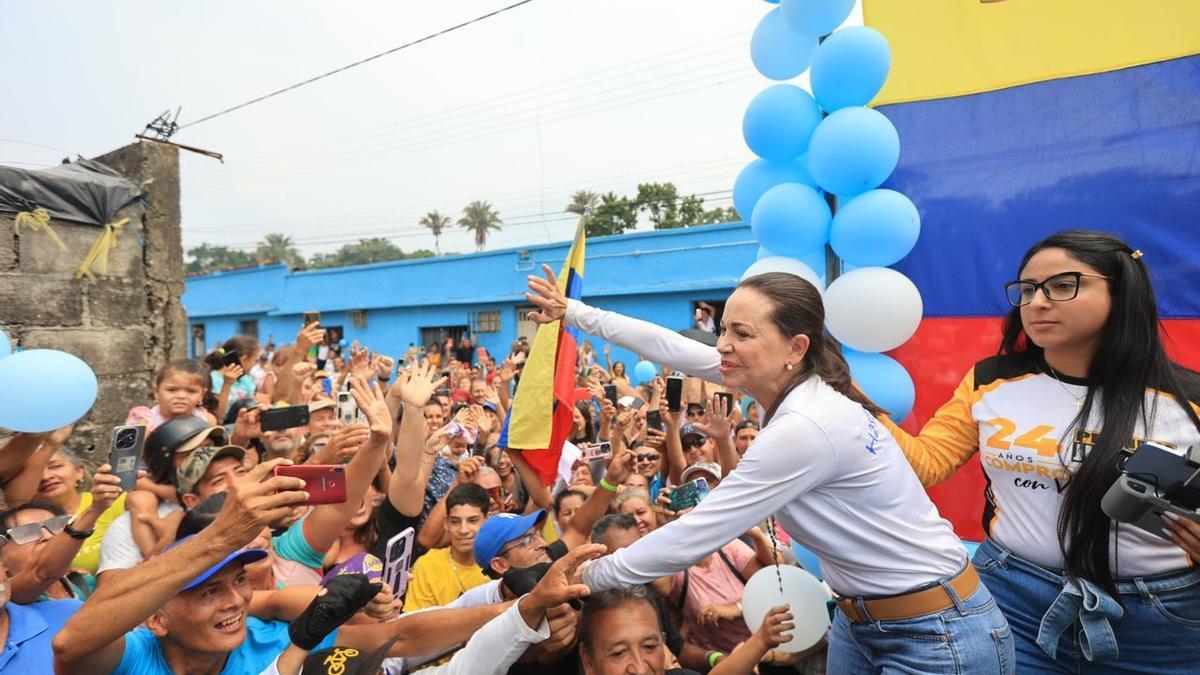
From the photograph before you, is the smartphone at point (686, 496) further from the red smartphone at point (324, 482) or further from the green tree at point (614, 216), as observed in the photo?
the green tree at point (614, 216)

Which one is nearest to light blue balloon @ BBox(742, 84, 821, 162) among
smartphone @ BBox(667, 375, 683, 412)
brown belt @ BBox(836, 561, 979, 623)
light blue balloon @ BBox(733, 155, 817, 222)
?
light blue balloon @ BBox(733, 155, 817, 222)

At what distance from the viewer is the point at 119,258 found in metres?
5.57

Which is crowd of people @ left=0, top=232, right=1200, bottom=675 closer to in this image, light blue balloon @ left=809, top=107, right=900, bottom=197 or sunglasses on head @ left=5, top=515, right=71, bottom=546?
sunglasses on head @ left=5, top=515, right=71, bottom=546

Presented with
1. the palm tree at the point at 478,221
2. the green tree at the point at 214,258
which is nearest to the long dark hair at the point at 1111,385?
the palm tree at the point at 478,221

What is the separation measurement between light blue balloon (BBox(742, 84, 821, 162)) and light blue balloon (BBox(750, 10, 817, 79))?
20 centimetres

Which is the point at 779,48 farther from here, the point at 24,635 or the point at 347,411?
the point at 24,635

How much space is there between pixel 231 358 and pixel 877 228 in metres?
5.56

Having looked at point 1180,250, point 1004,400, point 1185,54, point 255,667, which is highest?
point 1185,54

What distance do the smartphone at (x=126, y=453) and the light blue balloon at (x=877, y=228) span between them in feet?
10.5

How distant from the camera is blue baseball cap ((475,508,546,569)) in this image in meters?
2.99

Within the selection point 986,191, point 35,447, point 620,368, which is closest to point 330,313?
point 620,368

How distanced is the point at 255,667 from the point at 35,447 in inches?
77.9

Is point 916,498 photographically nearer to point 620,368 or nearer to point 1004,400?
point 1004,400

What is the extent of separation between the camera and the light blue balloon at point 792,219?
3.47m
